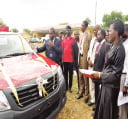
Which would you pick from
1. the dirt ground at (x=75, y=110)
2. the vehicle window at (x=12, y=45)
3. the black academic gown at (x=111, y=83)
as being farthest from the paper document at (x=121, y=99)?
the vehicle window at (x=12, y=45)

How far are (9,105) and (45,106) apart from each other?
0.70m

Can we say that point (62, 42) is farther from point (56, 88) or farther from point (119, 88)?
point (119, 88)

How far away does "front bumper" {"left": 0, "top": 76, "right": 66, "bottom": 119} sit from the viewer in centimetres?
260

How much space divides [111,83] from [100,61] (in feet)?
3.54

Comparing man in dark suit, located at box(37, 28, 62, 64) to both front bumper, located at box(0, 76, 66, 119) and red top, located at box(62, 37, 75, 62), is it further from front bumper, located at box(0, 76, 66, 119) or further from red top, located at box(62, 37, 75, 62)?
front bumper, located at box(0, 76, 66, 119)

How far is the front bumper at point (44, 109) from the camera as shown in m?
2.60

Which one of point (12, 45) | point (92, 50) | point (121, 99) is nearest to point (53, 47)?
point (92, 50)

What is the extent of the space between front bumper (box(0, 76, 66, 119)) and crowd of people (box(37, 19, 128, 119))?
642 mm

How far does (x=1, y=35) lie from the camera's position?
4.40m

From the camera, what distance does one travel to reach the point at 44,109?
313 cm

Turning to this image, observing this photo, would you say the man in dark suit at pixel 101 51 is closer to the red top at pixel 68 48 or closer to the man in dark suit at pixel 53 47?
the red top at pixel 68 48

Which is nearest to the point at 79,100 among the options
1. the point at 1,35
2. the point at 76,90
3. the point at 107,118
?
the point at 76,90

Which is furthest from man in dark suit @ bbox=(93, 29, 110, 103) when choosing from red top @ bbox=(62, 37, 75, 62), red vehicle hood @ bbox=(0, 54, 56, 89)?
red top @ bbox=(62, 37, 75, 62)

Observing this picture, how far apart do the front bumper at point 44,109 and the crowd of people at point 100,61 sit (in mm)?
642
